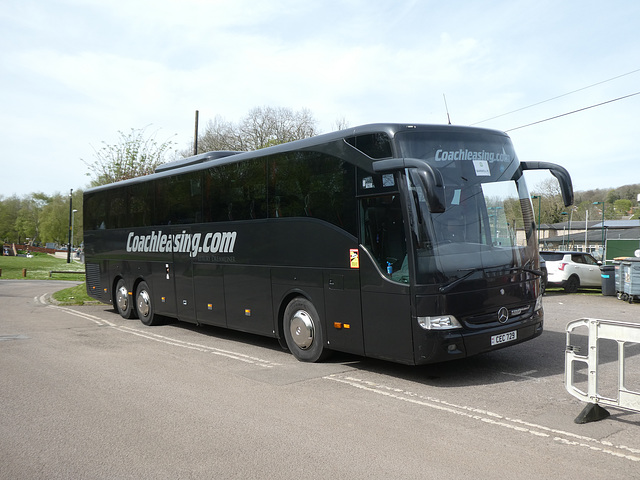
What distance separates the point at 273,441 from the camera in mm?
5199

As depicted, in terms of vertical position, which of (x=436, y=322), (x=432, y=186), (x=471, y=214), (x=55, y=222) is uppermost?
(x=55, y=222)

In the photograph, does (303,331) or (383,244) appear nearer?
(383,244)

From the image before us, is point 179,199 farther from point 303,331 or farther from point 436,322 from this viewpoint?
point 436,322

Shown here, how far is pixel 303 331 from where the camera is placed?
876 cm

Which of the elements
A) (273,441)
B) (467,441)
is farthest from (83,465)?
(467,441)

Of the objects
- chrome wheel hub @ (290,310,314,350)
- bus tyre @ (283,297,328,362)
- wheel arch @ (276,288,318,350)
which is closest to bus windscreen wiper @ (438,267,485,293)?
bus tyre @ (283,297,328,362)

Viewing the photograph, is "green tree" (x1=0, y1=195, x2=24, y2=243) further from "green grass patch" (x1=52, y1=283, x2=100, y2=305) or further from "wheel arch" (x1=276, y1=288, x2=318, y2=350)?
"wheel arch" (x1=276, y1=288, x2=318, y2=350)

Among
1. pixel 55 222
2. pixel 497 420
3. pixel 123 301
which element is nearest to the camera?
pixel 497 420

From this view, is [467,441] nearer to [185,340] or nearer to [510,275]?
[510,275]

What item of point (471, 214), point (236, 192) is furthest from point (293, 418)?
point (236, 192)

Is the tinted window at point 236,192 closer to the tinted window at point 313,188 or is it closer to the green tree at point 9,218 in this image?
the tinted window at point 313,188

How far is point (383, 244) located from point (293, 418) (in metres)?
2.55

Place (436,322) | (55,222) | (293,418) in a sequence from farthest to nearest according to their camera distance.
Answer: (55,222)
(436,322)
(293,418)

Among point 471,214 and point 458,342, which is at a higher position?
point 471,214
